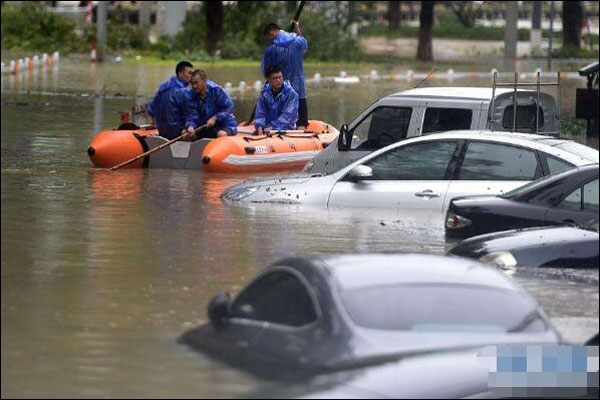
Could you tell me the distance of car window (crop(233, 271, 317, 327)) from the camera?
8172mm

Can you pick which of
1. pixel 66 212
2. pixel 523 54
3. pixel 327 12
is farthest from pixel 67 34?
pixel 66 212

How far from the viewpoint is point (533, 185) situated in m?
13.8

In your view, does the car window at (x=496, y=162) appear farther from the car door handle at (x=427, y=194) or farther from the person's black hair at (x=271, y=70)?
the person's black hair at (x=271, y=70)

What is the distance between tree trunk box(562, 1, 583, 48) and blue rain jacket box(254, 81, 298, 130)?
44350 mm

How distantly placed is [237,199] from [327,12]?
137 ft

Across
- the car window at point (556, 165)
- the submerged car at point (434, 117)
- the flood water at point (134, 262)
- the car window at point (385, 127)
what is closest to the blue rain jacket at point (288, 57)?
the flood water at point (134, 262)

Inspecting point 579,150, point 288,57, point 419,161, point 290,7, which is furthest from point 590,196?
point 290,7

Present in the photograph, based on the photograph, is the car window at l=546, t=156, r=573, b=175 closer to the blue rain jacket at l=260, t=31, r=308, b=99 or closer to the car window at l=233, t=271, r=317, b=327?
the car window at l=233, t=271, r=317, b=327

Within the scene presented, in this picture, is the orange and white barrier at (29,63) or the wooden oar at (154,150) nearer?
the wooden oar at (154,150)

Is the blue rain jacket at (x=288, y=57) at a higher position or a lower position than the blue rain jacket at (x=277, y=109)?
higher

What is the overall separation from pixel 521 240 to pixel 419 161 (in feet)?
9.88

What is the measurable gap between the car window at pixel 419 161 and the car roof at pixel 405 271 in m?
5.99

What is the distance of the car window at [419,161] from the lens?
1490 centimetres

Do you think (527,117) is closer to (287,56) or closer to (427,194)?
(427,194)
